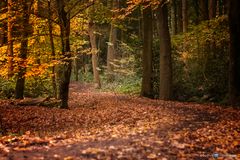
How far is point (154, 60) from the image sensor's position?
23.8 m

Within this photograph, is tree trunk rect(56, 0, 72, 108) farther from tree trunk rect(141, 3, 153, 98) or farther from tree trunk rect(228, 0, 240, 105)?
tree trunk rect(228, 0, 240, 105)

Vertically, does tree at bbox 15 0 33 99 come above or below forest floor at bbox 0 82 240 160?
above

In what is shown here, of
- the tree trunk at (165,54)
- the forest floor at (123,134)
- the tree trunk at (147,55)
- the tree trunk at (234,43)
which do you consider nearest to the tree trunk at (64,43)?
the forest floor at (123,134)

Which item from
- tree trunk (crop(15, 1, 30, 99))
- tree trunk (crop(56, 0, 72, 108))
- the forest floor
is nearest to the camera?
the forest floor

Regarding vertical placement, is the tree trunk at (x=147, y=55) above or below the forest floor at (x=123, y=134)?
above

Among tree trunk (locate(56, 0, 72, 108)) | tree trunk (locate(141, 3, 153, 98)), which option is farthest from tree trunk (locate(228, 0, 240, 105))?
tree trunk (locate(141, 3, 153, 98))

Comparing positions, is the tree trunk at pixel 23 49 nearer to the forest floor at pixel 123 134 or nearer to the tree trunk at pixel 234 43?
the forest floor at pixel 123 134

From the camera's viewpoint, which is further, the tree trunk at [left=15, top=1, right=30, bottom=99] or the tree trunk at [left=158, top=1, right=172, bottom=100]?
the tree trunk at [left=158, top=1, right=172, bottom=100]

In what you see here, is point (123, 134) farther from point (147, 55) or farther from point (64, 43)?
point (147, 55)

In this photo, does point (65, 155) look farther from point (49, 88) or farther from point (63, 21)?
point (49, 88)

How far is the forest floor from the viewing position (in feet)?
23.6

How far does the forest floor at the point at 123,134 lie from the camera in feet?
Result: 23.6

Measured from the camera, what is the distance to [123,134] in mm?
9609

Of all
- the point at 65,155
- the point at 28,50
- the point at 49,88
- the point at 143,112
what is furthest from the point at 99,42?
the point at 65,155
